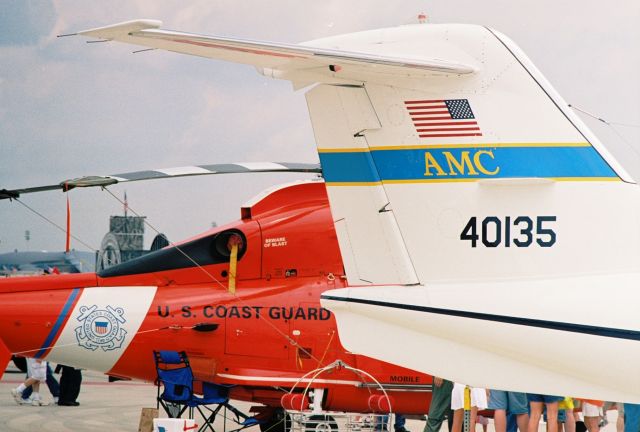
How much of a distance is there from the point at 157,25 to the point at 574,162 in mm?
2711

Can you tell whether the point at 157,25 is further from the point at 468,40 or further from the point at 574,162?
the point at 574,162

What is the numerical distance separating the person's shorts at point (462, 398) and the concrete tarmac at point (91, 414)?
4040 millimetres

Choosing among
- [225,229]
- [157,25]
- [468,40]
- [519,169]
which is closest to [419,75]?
[468,40]

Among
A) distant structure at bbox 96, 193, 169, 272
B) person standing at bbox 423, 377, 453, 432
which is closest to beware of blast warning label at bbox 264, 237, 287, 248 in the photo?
person standing at bbox 423, 377, 453, 432

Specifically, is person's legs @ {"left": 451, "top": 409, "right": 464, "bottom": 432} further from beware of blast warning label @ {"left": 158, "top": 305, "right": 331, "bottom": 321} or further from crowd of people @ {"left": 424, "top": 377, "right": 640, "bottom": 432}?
beware of blast warning label @ {"left": 158, "top": 305, "right": 331, "bottom": 321}

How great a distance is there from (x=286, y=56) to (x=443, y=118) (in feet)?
4.01

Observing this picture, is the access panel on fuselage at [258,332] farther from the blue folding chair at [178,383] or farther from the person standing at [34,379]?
the person standing at [34,379]

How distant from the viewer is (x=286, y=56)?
18.8 ft

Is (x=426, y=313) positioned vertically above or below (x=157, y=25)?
below

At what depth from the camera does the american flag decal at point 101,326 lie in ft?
34.0

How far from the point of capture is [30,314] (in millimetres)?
10445

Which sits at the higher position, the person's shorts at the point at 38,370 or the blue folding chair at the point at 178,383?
the person's shorts at the point at 38,370

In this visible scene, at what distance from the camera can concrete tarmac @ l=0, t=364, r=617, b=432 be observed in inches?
511

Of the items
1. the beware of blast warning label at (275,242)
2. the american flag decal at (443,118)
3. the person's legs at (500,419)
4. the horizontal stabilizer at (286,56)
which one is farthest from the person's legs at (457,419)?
the horizontal stabilizer at (286,56)
